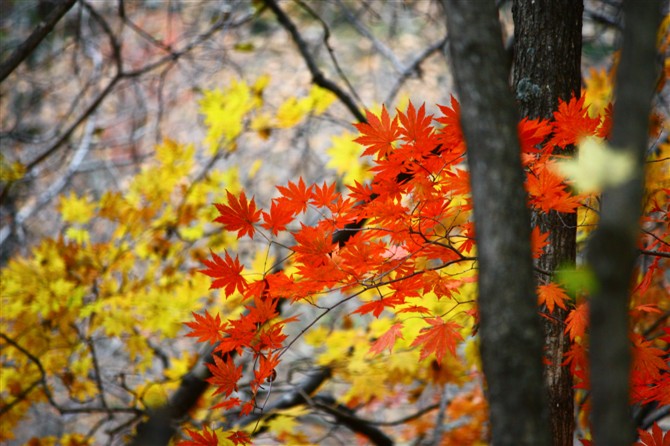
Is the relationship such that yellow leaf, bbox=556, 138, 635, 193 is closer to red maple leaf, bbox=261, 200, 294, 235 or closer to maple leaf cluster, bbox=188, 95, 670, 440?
maple leaf cluster, bbox=188, 95, 670, 440

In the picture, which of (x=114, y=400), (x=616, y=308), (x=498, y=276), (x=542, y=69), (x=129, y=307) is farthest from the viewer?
(x=114, y=400)

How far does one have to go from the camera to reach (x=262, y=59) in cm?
905

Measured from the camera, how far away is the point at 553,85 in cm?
203

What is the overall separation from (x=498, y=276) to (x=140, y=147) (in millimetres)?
8434

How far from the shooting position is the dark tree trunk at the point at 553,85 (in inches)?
79.0

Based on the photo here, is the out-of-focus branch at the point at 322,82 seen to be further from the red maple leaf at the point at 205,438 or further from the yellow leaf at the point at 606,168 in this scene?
the yellow leaf at the point at 606,168

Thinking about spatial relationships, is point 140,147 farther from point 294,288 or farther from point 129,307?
point 294,288

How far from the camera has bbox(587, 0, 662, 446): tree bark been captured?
91cm

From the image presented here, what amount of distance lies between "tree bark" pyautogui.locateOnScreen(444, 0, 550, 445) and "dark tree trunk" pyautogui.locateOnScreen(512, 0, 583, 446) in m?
1.00

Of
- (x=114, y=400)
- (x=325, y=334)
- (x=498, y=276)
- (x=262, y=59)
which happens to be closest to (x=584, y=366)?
(x=498, y=276)

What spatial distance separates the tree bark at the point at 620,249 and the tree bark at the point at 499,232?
4.8 inches

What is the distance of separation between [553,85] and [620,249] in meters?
1.25

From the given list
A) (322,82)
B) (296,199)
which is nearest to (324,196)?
(296,199)

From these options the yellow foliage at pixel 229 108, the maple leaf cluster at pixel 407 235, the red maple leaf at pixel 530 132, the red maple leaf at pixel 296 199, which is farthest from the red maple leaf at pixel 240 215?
the yellow foliage at pixel 229 108
